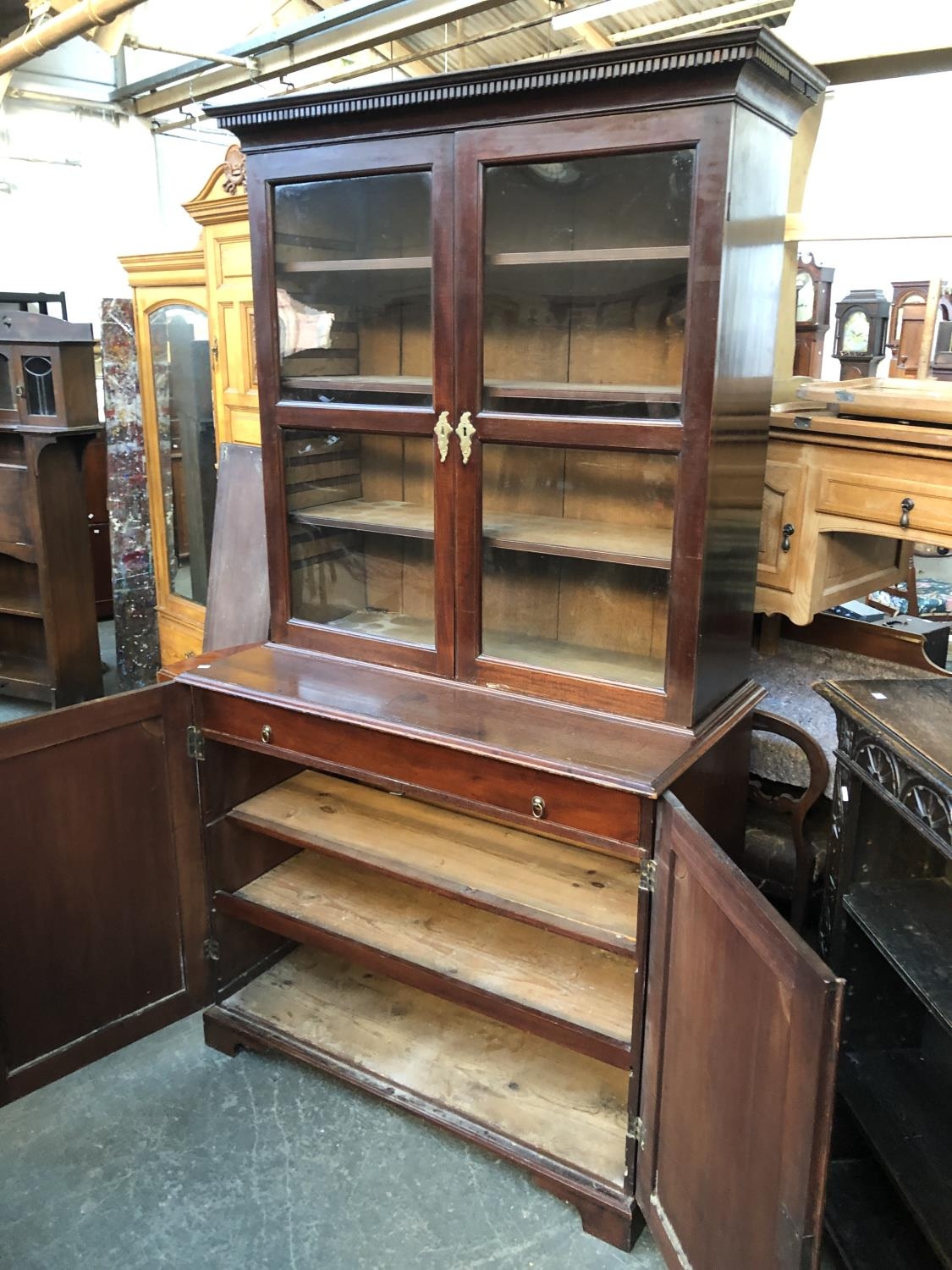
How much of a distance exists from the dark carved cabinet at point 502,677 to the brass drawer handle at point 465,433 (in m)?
0.01

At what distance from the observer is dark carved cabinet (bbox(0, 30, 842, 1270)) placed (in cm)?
141

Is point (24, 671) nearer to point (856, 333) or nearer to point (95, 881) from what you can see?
point (95, 881)

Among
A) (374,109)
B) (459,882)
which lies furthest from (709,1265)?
(374,109)

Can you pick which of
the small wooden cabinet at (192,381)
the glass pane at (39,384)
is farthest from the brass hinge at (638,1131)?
the glass pane at (39,384)

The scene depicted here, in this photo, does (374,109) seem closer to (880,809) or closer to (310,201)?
(310,201)

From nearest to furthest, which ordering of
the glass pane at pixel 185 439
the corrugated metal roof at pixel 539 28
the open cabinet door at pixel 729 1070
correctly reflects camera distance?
the open cabinet door at pixel 729 1070 → the glass pane at pixel 185 439 → the corrugated metal roof at pixel 539 28

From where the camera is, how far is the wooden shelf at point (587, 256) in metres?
1.51

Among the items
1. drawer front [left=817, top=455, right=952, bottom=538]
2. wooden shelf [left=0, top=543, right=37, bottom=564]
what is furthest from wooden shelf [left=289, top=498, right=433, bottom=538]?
wooden shelf [left=0, top=543, right=37, bottom=564]

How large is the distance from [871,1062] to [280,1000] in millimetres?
1225

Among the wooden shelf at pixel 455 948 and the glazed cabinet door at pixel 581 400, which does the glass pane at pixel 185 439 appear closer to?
the wooden shelf at pixel 455 948

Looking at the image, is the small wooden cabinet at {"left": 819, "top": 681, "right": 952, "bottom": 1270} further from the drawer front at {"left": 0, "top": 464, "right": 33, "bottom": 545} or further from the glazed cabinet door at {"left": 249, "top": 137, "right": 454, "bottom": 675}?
the drawer front at {"left": 0, "top": 464, "right": 33, "bottom": 545}

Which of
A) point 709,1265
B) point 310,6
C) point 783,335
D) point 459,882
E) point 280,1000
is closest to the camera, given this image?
point 709,1265

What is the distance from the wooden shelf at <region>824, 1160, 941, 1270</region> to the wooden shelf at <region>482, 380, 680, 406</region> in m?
1.28

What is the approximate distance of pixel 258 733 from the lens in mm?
1880
